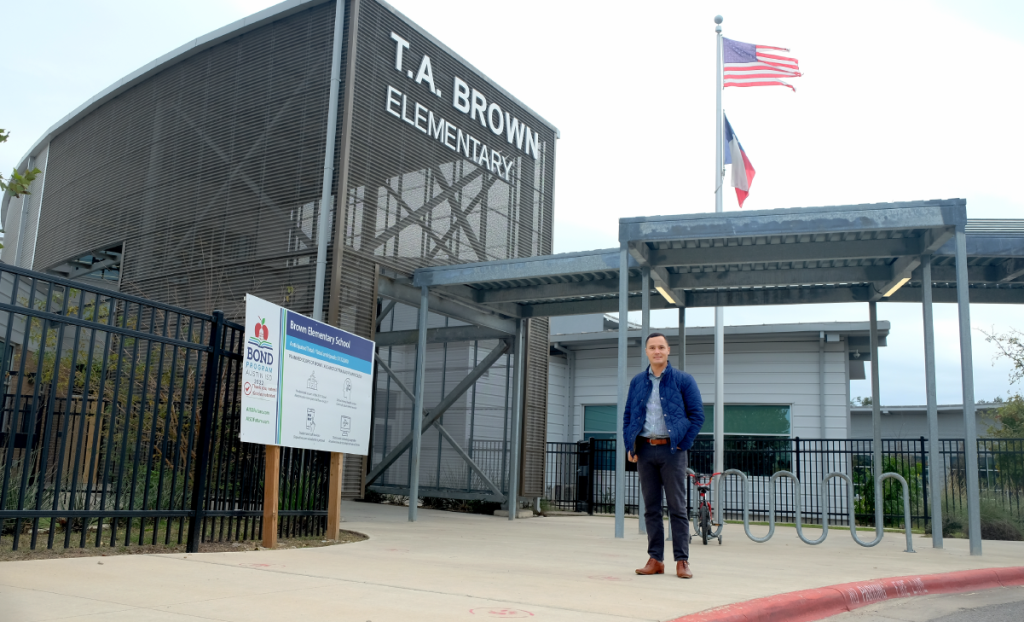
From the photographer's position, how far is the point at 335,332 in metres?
8.84

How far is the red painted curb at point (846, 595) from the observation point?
481 centimetres

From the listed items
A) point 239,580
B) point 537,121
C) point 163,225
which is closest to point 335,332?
point 239,580

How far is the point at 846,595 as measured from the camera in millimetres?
5953

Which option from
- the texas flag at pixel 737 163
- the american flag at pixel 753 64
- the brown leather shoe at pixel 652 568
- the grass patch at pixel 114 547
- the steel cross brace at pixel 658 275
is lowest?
the grass patch at pixel 114 547

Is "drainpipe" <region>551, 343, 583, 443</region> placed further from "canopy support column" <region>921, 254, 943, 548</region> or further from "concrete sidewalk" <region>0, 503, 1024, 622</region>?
"concrete sidewalk" <region>0, 503, 1024, 622</region>

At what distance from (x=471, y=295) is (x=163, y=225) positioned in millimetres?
6424

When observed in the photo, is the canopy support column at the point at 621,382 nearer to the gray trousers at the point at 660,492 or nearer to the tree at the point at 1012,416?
the gray trousers at the point at 660,492

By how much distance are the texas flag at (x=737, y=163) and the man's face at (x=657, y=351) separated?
1398 centimetres

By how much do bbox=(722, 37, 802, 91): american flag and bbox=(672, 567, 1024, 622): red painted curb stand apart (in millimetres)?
13832

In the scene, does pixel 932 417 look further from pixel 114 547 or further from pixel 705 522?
pixel 114 547

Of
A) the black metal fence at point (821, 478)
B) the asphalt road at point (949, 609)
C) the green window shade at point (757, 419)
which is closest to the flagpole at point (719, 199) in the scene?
the black metal fence at point (821, 478)

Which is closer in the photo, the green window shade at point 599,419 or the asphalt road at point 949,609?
the asphalt road at point 949,609

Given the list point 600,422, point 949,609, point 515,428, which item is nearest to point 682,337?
point 515,428

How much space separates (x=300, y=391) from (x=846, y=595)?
206 inches
